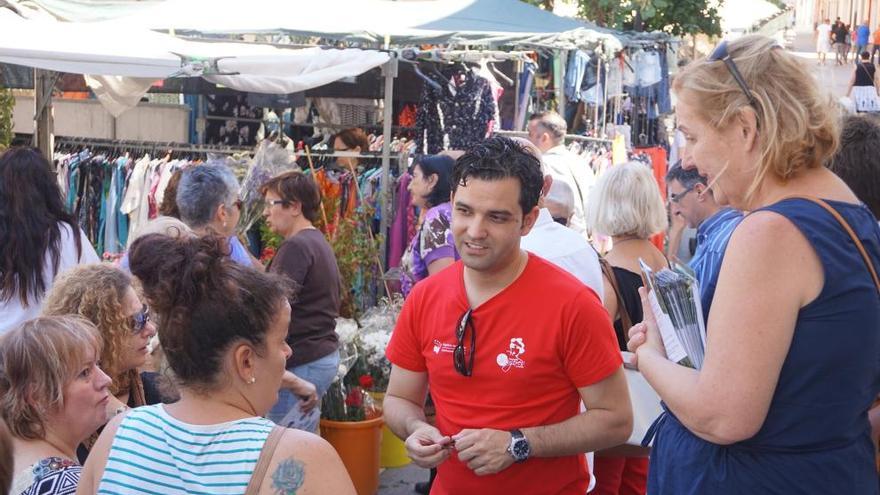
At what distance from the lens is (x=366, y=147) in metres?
9.85

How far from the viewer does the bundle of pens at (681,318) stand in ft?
7.23

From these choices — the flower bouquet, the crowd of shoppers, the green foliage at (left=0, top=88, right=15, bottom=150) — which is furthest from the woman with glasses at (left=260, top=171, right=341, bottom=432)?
the green foliage at (left=0, top=88, right=15, bottom=150)

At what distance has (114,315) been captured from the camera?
10.9 ft

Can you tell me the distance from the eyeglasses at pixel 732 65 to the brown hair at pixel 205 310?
43.0 inches

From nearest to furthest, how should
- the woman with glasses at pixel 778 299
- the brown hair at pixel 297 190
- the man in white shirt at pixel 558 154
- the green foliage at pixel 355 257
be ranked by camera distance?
the woman with glasses at pixel 778 299 < the brown hair at pixel 297 190 < the green foliage at pixel 355 257 < the man in white shirt at pixel 558 154

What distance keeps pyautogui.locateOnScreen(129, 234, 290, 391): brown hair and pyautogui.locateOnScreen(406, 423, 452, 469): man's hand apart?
806 millimetres

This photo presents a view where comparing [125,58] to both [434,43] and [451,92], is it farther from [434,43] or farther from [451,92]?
[434,43]

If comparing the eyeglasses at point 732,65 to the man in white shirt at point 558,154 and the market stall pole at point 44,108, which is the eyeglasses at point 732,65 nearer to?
the man in white shirt at point 558,154

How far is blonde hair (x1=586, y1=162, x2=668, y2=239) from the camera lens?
4.50 meters

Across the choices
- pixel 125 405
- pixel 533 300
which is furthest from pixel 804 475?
pixel 125 405

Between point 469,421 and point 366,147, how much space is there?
23.5ft

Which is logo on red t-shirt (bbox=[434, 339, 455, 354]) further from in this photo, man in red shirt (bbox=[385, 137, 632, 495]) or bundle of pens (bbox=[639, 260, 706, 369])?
bundle of pens (bbox=[639, 260, 706, 369])

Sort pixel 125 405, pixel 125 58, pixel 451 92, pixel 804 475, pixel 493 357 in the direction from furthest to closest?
pixel 451 92, pixel 125 58, pixel 125 405, pixel 493 357, pixel 804 475

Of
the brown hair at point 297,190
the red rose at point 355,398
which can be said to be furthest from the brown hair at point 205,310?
the red rose at point 355,398
